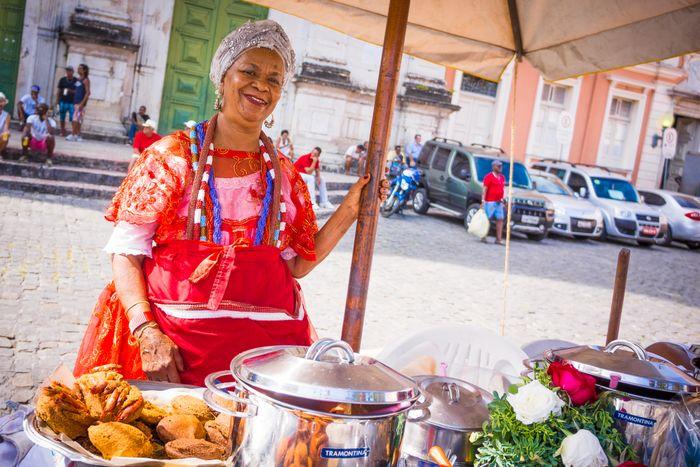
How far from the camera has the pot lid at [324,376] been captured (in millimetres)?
1342

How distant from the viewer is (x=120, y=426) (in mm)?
1592

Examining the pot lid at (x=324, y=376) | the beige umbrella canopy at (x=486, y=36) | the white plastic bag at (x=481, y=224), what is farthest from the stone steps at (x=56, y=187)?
the pot lid at (x=324, y=376)

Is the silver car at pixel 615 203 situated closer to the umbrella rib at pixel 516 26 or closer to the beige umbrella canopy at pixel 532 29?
the beige umbrella canopy at pixel 532 29

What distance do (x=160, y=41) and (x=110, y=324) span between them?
1527 centimetres

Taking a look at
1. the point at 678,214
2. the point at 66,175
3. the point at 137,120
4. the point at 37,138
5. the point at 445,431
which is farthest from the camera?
the point at 678,214

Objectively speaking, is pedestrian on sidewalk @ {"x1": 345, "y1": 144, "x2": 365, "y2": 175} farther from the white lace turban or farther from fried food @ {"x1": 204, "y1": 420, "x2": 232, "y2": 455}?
fried food @ {"x1": 204, "y1": 420, "x2": 232, "y2": 455}

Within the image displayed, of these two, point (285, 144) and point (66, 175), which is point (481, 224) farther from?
point (66, 175)

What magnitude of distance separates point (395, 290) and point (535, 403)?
23.7ft

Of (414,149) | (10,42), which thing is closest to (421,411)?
(10,42)

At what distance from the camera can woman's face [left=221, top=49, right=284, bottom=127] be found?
2.59 meters

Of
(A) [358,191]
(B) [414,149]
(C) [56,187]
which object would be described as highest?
(B) [414,149]

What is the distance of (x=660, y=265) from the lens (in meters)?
15.4

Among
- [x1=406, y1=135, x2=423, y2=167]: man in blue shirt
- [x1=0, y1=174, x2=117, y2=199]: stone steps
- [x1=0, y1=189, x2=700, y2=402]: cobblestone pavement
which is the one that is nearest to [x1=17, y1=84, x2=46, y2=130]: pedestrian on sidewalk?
[x1=0, y1=174, x2=117, y2=199]: stone steps

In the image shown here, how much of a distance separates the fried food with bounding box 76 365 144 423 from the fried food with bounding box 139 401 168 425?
51mm
